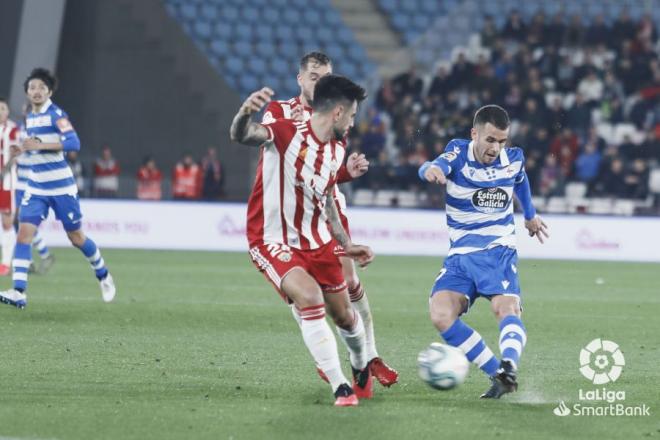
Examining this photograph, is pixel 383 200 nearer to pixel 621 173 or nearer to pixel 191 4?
pixel 621 173

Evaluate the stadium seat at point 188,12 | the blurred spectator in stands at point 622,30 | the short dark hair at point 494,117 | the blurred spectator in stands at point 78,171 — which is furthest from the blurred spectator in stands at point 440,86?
the short dark hair at point 494,117

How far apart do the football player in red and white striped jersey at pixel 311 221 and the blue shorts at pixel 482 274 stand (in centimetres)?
68

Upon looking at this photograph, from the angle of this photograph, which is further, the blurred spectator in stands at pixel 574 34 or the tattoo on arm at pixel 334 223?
the blurred spectator in stands at pixel 574 34

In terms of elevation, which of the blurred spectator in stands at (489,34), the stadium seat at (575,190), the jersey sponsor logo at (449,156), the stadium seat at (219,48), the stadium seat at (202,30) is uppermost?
the blurred spectator in stands at (489,34)

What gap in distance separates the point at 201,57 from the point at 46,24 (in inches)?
131

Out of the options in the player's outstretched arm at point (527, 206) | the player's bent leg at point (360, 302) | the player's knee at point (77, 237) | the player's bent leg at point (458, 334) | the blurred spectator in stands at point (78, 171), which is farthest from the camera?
the blurred spectator in stands at point (78, 171)

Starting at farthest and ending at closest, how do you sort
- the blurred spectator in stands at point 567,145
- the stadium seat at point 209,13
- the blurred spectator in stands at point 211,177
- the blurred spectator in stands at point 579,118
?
1. the stadium seat at point 209,13
2. the blurred spectator in stands at point 579,118
3. the blurred spectator in stands at point 567,145
4. the blurred spectator in stands at point 211,177

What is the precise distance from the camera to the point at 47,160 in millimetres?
12328

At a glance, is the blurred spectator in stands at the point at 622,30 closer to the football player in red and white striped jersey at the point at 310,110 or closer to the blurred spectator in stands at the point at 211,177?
the blurred spectator in stands at the point at 211,177

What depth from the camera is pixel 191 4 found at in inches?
1110

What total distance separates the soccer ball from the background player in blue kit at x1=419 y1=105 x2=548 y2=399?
0.36 metres

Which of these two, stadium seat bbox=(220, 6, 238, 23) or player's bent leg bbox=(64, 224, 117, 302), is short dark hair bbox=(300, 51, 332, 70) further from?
stadium seat bbox=(220, 6, 238, 23)

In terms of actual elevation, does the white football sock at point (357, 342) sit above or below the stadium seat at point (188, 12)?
below

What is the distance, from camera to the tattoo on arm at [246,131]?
6789 mm
